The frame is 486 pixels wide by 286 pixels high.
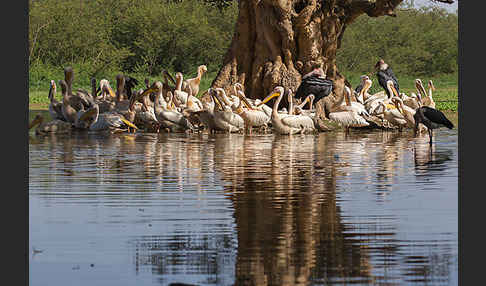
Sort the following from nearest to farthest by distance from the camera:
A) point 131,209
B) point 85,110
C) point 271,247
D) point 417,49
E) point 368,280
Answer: point 368,280 < point 271,247 < point 131,209 < point 85,110 < point 417,49

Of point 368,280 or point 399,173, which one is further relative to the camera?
point 399,173

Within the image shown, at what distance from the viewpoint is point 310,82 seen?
2214 centimetres

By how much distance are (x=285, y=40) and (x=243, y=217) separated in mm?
15120

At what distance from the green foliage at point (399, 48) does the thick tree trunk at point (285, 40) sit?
120 feet

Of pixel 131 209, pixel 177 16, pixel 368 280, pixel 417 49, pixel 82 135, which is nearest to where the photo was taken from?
pixel 368 280

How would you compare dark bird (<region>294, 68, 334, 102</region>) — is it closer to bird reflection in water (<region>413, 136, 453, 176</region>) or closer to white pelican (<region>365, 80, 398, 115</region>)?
white pelican (<region>365, 80, 398, 115</region>)

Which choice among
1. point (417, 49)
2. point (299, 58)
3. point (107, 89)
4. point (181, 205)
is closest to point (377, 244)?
point (181, 205)

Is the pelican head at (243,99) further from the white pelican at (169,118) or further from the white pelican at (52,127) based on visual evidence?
the white pelican at (52,127)

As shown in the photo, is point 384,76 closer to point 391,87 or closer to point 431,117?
point 391,87

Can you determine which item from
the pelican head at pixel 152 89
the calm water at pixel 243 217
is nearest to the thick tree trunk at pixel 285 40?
the pelican head at pixel 152 89

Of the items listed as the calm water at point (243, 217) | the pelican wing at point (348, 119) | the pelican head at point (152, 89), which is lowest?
the calm water at point (243, 217)

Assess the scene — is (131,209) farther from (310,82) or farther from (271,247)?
(310,82)

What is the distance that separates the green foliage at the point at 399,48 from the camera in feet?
208

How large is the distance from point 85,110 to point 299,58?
540cm
